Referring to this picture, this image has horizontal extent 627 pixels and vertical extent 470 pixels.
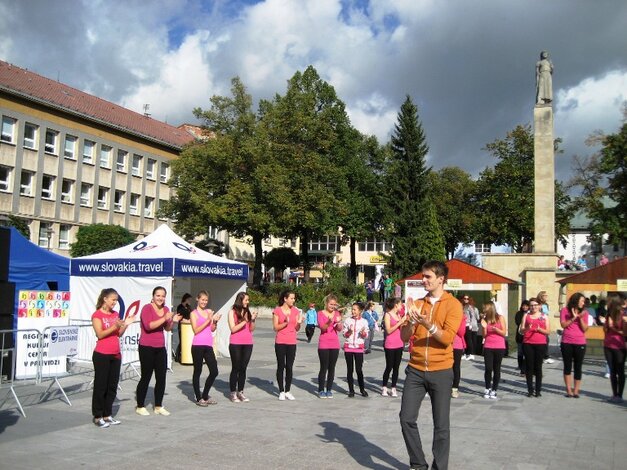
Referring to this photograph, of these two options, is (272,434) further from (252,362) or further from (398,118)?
(398,118)

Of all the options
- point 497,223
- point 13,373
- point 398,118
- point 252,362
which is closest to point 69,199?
point 398,118

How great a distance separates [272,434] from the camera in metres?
8.28

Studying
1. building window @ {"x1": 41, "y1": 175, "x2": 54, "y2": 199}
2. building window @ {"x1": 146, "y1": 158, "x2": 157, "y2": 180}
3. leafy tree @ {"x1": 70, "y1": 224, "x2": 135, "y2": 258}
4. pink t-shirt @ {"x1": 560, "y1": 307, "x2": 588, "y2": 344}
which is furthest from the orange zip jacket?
building window @ {"x1": 146, "y1": 158, "x2": 157, "y2": 180}

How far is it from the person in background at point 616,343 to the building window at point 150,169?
172 feet

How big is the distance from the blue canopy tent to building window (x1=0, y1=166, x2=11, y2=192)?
3239cm

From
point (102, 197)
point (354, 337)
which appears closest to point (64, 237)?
point (102, 197)

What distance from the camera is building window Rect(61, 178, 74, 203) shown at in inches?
1977

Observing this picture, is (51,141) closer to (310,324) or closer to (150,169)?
(150,169)

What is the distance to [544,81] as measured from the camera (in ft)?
105

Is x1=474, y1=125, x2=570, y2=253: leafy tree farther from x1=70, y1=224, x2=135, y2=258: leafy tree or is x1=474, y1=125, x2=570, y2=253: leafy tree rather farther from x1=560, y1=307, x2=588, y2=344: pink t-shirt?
x1=560, y1=307, x2=588, y2=344: pink t-shirt

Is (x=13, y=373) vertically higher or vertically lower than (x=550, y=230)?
lower

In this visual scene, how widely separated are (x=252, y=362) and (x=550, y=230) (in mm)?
20105

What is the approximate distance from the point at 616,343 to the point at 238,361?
258 inches

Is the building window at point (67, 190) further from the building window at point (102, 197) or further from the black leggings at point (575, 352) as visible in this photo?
the black leggings at point (575, 352)
